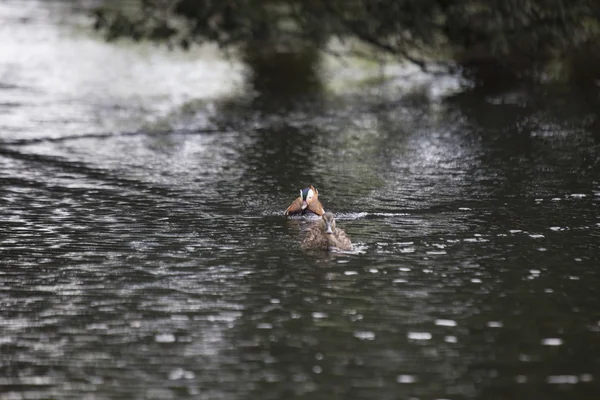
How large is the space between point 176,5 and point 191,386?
58.9ft

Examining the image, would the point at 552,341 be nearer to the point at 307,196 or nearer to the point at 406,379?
the point at 406,379

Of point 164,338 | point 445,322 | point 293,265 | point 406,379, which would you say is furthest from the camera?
point 293,265

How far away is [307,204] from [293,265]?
1913mm

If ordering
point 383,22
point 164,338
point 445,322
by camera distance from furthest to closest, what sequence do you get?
1. point 383,22
2. point 445,322
3. point 164,338

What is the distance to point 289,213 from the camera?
43.1ft

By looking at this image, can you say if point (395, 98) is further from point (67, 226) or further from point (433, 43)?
point (67, 226)

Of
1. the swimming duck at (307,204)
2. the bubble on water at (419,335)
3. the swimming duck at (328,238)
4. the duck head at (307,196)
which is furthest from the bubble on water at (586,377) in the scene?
the duck head at (307,196)

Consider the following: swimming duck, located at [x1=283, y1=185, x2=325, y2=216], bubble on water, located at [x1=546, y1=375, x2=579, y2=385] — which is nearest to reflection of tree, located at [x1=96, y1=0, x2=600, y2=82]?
swimming duck, located at [x1=283, y1=185, x2=325, y2=216]

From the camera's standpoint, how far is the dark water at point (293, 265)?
320 inches

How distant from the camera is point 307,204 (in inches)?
503

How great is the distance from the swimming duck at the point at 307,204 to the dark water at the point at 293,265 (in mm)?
159

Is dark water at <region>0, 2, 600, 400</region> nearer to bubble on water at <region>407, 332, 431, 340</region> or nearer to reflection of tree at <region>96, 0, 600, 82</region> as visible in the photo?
bubble on water at <region>407, 332, 431, 340</region>

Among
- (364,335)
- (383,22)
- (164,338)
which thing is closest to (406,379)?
(364,335)

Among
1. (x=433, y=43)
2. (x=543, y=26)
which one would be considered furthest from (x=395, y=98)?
(x=543, y=26)
